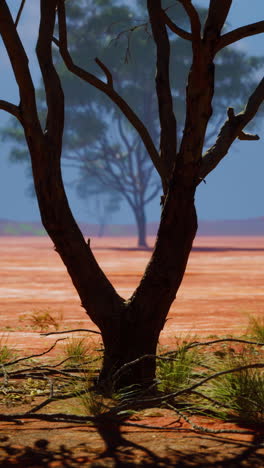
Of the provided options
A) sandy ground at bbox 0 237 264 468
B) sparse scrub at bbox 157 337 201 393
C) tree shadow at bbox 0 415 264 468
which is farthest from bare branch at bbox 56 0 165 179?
tree shadow at bbox 0 415 264 468

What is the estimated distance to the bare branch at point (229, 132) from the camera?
6.59 metres

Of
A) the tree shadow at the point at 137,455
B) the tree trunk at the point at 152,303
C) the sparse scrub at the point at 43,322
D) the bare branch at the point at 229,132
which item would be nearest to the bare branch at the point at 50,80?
the tree trunk at the point at 152,303

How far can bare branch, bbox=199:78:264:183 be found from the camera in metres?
6.59

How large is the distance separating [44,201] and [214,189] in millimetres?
182579

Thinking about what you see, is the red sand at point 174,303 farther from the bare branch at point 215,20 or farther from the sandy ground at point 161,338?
the bare branch at point 215,20

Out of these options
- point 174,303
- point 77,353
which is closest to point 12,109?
point 77,353

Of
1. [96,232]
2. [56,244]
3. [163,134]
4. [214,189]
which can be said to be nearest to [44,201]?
[56,244]

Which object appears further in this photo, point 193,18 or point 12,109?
point 12,109

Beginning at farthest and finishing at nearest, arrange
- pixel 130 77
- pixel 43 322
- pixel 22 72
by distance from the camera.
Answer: pixel 130 77
pixel 43 322
pixel 22 72

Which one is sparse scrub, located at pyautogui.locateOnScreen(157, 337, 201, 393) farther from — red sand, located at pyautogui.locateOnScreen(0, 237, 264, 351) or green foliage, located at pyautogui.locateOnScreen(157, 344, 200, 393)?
red sand, located at pyautogui.locateOnScreen(0, 237, 264, 351)

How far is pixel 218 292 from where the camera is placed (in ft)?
55.0

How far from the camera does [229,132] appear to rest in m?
6.70

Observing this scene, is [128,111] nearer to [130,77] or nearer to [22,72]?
[22,72]

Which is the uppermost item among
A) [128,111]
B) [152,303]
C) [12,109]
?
[128,111]
